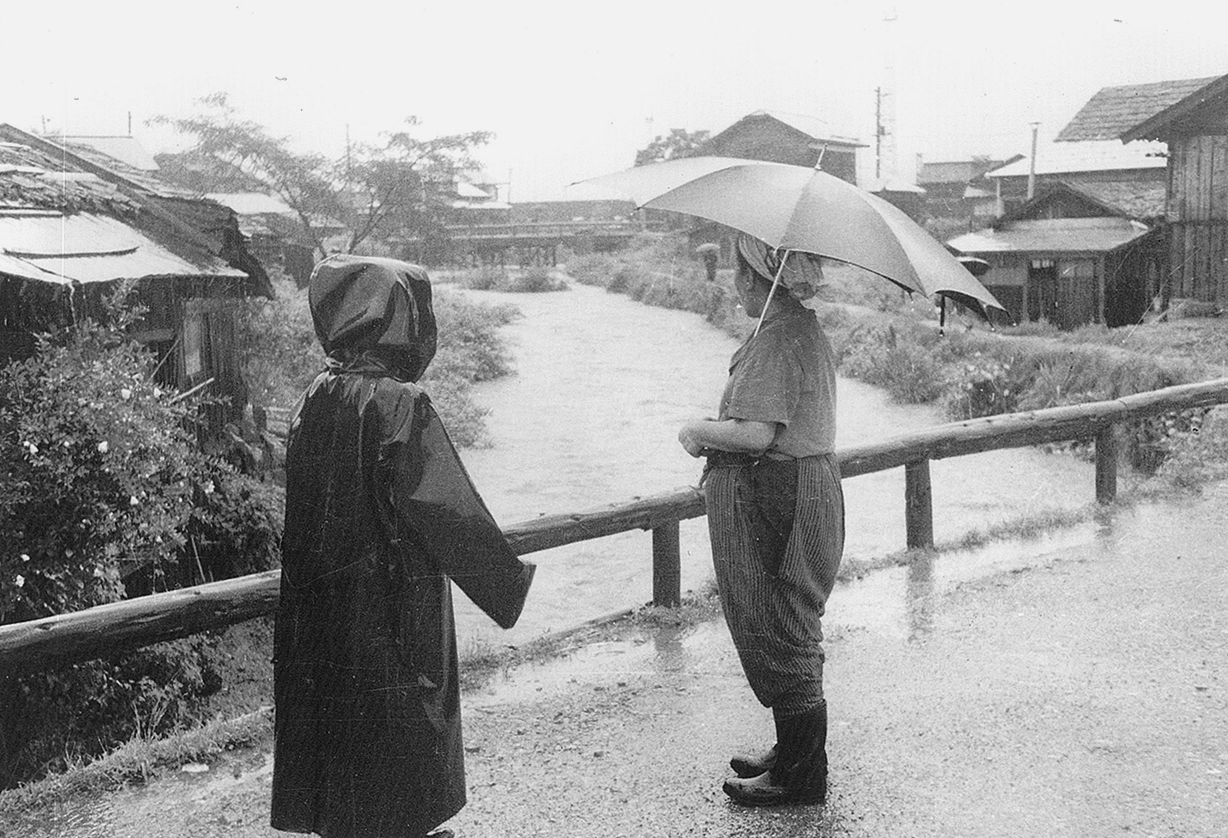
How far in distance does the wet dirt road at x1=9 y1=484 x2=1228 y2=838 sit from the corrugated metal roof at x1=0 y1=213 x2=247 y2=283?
3864mm

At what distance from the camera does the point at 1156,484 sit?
7.84 meters

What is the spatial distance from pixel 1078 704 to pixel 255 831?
296 centimetres

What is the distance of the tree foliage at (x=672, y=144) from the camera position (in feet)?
127

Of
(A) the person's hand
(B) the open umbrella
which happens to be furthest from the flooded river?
(B) the open umbrella

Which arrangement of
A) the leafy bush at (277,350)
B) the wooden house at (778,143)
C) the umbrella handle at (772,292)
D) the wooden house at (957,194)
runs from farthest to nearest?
1. the wooden house at (957,194)
2. the wooden house at (778,143)
3. the leafy bush at (277,350)
4. the umbrella handle at (772,292)

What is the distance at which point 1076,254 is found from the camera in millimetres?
21953

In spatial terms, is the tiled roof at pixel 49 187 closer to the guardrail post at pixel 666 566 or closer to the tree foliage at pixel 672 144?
the guardrail post at pixel 666 566

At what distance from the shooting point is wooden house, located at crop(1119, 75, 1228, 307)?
733 inches

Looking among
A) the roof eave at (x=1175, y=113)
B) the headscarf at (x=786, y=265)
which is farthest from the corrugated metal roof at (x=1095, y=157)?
the headscarf at (x=786, y=265)

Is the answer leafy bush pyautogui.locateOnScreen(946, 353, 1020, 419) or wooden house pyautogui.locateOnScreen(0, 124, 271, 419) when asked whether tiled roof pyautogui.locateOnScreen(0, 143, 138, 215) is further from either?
leafy bush pyautogui.locateOnScreen(946, 353, 1020, 419)

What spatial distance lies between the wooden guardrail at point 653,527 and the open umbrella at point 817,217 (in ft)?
6.16

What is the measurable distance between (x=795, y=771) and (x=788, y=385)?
1158 millimetres

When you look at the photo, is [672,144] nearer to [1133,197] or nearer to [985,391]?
[1133,197]

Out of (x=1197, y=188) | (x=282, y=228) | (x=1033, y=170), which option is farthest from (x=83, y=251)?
(x=1033, y=170)
